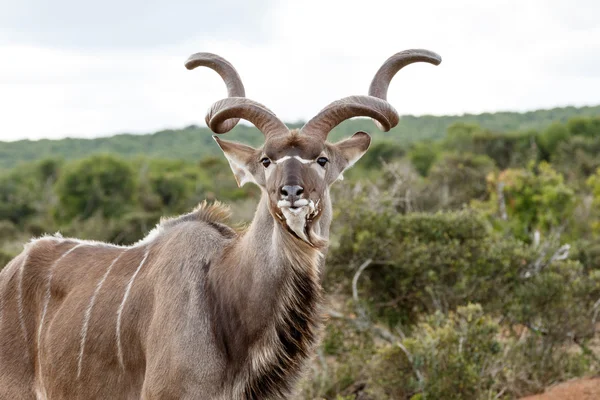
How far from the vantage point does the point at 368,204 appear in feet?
36.0

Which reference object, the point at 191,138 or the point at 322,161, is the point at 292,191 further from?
the point at 191,138

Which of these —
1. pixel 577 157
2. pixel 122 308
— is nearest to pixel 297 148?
pixel 122 308

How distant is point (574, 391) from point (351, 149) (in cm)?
462

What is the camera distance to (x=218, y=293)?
15.9ft

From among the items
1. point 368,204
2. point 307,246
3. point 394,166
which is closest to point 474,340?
point 368,204

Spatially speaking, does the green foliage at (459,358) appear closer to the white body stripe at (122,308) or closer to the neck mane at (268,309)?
the neck mane at (268,309)

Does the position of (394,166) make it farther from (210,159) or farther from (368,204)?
(210,159)

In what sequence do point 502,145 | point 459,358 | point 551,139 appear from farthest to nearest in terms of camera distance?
point 551,139, point 502,145, point 459,358

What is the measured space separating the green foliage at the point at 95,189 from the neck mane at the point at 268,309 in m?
28.7

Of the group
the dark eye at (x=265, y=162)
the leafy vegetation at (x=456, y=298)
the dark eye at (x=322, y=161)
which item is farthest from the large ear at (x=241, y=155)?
the leafy vegetation at (x=456, y=298)

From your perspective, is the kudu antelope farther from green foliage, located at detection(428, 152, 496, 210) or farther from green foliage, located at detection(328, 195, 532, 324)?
green foliage, located at detection(428, 152, 496, 210)

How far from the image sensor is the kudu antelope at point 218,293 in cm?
465

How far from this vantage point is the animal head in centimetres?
447

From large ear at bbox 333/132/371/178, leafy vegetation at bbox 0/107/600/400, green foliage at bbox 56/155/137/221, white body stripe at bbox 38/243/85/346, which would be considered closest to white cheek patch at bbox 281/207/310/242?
large ear at bbox 333/132/371/178
